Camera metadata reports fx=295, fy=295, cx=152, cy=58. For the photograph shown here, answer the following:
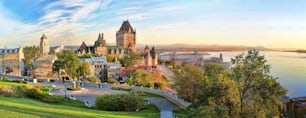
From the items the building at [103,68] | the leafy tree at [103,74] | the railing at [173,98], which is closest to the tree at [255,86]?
the railing at [173,98]

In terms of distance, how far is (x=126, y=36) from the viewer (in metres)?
76.1

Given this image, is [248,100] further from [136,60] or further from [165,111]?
[136,60]

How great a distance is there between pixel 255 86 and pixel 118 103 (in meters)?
6.94

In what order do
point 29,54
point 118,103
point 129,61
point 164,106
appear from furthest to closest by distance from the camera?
1. point 129,61
2. point 29,54
3. point 164,106
4. point 118,103

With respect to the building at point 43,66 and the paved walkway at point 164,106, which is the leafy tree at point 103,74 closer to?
the building at point 43,66

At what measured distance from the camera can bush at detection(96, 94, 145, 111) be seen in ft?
45.3

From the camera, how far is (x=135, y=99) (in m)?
14.2

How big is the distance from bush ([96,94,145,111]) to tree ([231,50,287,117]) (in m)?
6.16

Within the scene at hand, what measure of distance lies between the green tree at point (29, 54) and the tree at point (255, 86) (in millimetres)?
37742

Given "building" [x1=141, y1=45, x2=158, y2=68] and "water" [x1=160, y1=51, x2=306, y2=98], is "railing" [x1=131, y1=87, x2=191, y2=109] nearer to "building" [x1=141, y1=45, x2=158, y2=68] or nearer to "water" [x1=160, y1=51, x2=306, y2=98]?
"water" [x1=160, y1=51, x2=306, y2=98]

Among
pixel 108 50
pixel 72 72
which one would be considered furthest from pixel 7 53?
pixel 108 50

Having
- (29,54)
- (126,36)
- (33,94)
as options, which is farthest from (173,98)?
(126,36)

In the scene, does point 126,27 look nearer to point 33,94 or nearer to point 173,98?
point 173,98

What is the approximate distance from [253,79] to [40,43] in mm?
48811
